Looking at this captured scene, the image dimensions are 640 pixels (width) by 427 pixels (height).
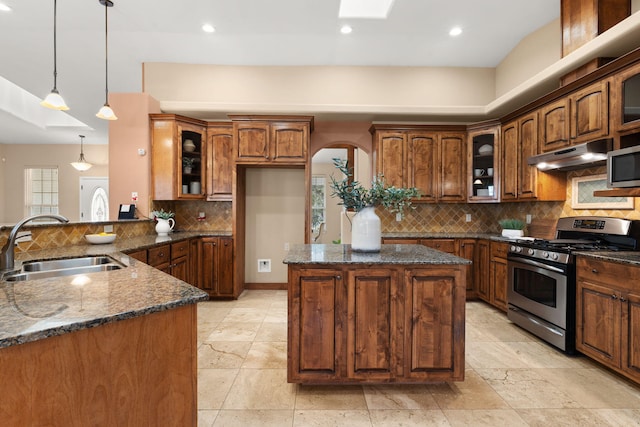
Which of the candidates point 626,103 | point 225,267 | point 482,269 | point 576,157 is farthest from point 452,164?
point 225,267

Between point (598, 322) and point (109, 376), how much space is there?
318 cm

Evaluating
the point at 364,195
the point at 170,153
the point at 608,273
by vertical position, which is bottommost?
the point at 608,273

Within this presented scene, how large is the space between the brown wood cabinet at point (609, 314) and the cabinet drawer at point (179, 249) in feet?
12.9

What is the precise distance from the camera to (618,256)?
7.73 feet

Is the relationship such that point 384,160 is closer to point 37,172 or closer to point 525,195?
point 525,195

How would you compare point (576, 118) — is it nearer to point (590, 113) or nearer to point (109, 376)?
point (590, 113)

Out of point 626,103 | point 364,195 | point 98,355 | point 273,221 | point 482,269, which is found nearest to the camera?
point 98,355

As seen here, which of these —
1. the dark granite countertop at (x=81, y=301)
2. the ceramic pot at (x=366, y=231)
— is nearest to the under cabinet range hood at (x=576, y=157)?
the ceramic pot at (x=366, y=231)

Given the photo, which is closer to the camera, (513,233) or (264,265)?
(513,233)

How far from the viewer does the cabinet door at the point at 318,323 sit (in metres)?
2.07

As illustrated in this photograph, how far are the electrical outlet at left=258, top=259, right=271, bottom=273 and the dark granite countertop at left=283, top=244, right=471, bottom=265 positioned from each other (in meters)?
2.38

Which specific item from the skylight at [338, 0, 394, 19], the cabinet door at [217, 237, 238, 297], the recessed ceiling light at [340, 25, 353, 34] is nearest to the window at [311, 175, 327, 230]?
the cabinet door at [217, 237, 238, 297]

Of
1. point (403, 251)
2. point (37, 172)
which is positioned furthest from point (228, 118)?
point (37, 172)

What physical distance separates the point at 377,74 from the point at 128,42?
3321 millimetres
